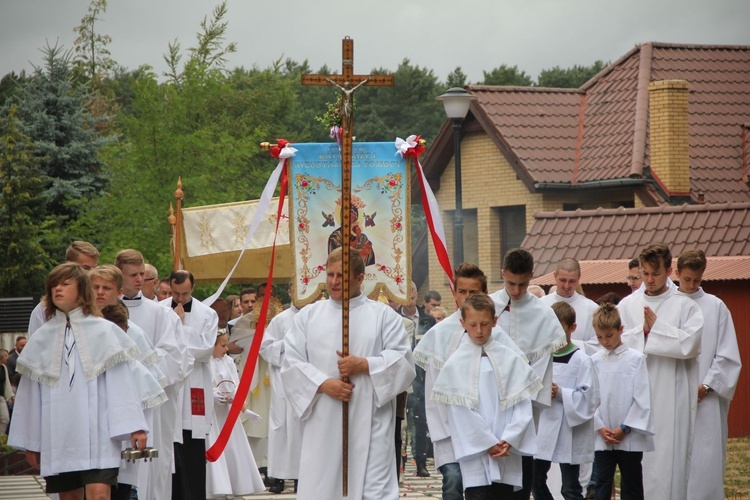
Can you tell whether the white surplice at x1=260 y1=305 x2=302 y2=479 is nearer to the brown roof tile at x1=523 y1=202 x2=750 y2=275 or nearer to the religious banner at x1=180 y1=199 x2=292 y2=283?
the religious banner at x1=180 y1=199 x2=292 y2=283

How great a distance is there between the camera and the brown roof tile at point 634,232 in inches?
794

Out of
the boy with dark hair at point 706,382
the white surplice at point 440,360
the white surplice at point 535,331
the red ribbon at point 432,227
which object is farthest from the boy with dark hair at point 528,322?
the boy with dark hair at point 706,382

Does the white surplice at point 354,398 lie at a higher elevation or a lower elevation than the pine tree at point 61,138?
lower

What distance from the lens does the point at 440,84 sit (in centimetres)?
6259

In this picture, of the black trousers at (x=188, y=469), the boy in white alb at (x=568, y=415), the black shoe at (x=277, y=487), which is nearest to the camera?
the boy in white alb at (x=568, y=415)

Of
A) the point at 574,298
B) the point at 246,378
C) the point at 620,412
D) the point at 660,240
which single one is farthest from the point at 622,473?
the point at 660,240

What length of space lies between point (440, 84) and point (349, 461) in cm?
5478

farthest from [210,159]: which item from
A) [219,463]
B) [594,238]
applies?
[219,463]

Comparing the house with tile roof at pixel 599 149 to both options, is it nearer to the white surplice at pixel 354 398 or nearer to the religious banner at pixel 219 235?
the religious banner at pixel 219 235

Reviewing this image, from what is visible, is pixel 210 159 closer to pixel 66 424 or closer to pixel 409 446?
pixel 409 446

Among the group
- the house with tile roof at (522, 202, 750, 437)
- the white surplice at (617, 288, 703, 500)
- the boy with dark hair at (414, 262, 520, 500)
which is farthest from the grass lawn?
the boy with dark hair at (414, 262, 520, 500)

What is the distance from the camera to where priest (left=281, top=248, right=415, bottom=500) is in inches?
340

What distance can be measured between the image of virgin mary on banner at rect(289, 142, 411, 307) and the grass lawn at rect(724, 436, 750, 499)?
3.69 meters

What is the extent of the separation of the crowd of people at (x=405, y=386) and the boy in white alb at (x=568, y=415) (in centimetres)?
1
